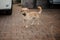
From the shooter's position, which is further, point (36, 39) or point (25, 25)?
point (25, 25)

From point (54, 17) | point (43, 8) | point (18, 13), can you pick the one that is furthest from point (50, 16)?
point (18, 13)

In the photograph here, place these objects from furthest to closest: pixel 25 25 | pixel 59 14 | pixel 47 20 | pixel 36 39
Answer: pixel 59 14
pixel 47 20
pixel 25 25
pixel 36 39

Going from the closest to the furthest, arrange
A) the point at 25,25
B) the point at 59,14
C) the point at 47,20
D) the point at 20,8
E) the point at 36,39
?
the point at 36,39
the point at 25,25
the point at 47,20
the point at 59,14
the point at 20,8

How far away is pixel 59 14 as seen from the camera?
313 cm

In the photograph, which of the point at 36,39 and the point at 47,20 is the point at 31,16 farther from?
the point at 36,39

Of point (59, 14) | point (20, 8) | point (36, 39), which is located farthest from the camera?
point (20, 8)

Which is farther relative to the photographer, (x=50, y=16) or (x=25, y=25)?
(x=50, y=16)

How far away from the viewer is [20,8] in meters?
3.36

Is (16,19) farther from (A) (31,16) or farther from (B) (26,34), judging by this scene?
(B) (26,34)

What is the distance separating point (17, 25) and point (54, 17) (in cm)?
76

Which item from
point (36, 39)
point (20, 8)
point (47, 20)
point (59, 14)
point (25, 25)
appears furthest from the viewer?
point (20, 8)

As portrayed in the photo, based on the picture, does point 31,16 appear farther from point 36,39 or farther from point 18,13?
point 36,39

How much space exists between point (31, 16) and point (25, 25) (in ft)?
0.80

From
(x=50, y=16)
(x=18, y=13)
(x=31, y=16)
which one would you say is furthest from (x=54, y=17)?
(x=18, y=13)
